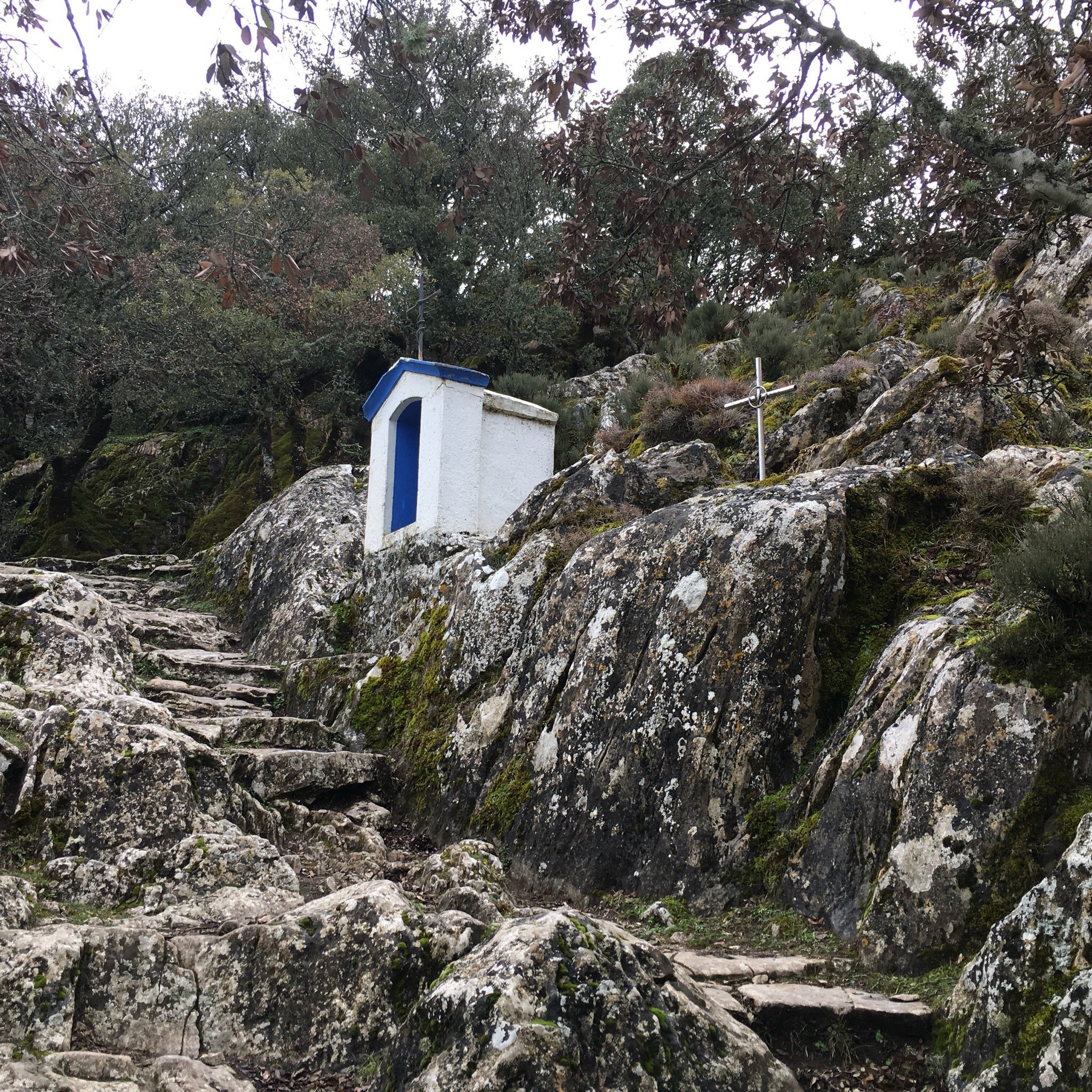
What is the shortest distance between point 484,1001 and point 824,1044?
1650 millimetres

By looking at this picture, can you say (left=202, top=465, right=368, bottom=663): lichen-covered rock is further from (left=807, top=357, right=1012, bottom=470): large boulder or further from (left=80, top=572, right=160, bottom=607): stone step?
(left=807, top=357, right=1012, bottom=470): large boulder

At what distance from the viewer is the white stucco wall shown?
13.1 metres

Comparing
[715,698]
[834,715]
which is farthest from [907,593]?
[715,698]

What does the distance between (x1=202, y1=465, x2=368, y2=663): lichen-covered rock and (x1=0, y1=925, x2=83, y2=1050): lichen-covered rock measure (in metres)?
8.64

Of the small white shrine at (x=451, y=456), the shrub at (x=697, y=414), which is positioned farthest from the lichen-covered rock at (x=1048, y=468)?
the small white shrine at (x=451, y=456)

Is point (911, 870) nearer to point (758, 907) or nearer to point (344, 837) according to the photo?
point (758, 907)

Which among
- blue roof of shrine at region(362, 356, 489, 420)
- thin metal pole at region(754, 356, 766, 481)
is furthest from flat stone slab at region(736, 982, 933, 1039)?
blue roof of shrine at region(362, 356, 489, 420)

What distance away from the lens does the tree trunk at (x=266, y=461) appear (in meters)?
20.1

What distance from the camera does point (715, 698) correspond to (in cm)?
648

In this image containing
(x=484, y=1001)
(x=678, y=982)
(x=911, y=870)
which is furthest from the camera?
(x=911, y=870)

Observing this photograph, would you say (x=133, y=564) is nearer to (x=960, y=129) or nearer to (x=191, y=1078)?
(x=191, y=1078)

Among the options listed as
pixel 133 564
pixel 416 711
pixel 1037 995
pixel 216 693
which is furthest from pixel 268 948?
pixel 133 564

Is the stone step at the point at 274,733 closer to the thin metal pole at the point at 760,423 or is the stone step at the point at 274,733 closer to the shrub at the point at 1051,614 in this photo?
the thin metal pole at the point at 760,423

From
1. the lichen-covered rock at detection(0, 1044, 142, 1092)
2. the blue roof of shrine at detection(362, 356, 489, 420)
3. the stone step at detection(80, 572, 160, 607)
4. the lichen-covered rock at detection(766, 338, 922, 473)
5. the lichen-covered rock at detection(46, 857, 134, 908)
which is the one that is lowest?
the lichen-covered rock at detection(0, 1044, 142, 1092)
